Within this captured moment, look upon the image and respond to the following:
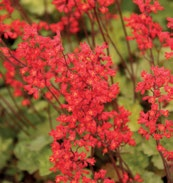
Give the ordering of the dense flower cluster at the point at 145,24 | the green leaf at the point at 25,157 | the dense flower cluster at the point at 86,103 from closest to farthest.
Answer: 1. the dense flower cluster at the point at 86,103
2. the dense flower cluster at the point at 145,24
3. the green leaf at the point at 25,157

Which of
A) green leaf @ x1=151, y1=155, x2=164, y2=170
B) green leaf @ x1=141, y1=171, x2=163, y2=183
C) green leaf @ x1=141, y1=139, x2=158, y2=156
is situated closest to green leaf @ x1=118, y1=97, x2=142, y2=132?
green leaf @ x1=141, y1=139, x2=158, y2=156

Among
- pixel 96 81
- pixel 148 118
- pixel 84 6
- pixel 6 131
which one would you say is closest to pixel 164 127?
pixel 148 118

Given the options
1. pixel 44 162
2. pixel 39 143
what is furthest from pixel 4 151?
pixel 44 162

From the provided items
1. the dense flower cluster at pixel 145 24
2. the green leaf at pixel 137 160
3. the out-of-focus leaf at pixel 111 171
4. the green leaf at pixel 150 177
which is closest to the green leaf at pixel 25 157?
the out-of-focus leaf at pixel 111 171

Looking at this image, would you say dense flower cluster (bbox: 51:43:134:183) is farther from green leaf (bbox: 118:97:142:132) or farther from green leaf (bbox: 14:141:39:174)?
green leaf (bbox: 14:141:39:174)

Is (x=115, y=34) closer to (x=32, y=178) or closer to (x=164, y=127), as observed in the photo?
(x=32, y=178)

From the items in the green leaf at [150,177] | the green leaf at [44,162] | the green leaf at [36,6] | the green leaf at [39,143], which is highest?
the green leaf at [36,6]

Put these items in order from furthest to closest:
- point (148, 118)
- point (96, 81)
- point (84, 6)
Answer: point (84, 6) → point (148, 118) → point (96, 81)

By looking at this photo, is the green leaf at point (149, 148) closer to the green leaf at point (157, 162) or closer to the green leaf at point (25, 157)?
the green leaf at point (157, 162)

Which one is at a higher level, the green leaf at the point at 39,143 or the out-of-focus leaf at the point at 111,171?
the green leaf at the point at 39,143

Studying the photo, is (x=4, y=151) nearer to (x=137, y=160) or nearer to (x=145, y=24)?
(x=137, y=160)

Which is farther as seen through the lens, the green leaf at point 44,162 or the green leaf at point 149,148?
the green leaf at point 44,162
